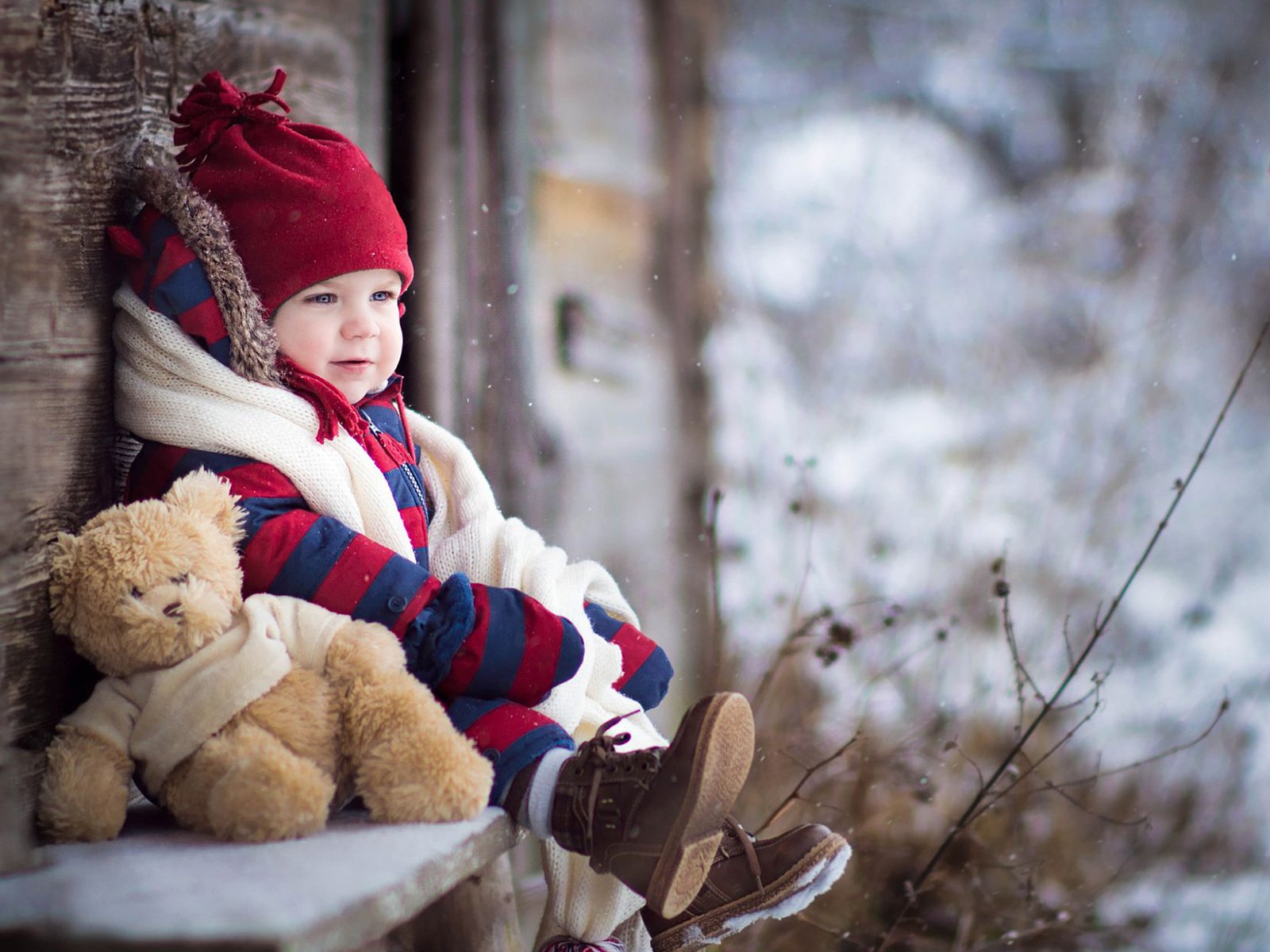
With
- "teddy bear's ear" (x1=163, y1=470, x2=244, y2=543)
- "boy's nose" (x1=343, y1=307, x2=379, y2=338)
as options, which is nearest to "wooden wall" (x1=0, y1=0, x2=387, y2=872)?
"teddy bear's ear" (x1=163, y1=470, x2=244, y2=543)

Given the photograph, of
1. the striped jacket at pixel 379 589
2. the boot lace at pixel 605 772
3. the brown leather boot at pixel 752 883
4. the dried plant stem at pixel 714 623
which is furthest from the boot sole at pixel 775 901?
the dried plant stem at pixel 714 623

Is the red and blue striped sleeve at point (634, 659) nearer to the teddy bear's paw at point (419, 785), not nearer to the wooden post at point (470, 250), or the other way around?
the teddy bear's paw at point (419, 785)

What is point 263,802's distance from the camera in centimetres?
104

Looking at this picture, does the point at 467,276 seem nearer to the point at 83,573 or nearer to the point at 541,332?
the point at 541,332

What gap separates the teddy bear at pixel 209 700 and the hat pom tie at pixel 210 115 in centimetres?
48

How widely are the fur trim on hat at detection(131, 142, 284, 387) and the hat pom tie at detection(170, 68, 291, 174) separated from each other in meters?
0.06

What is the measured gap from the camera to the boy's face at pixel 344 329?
136cm

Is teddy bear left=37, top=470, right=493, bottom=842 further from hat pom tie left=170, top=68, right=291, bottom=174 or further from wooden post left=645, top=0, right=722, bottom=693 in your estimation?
wooden post left=645, top=0, right=722, bottom=693

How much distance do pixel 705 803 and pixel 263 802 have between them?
1.49 ft

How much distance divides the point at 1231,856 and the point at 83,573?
2718 mm

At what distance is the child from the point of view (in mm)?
1179

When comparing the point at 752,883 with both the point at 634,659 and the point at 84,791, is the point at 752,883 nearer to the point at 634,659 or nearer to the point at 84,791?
the point at 634,659

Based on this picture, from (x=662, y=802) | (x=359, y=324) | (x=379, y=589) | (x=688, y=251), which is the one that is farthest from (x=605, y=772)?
(x=688, y=251)

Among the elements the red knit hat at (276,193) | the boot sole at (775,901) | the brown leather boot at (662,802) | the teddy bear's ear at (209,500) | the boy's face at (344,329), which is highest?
the red knit hat at (276,193)
